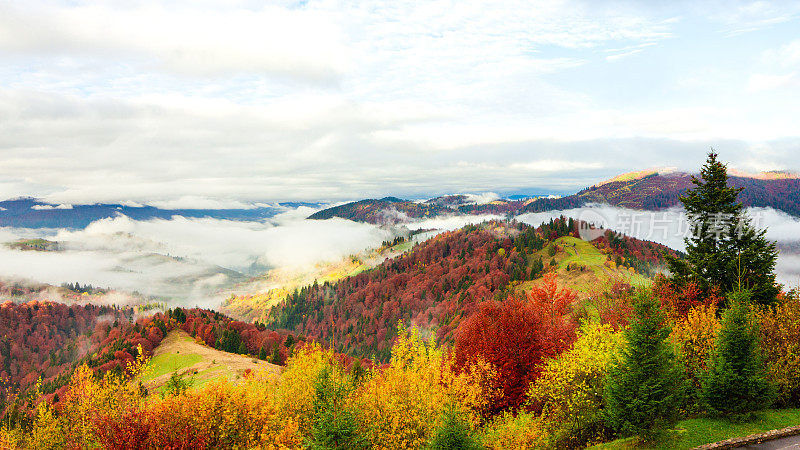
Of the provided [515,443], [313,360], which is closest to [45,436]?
[313,360]

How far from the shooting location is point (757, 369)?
3750 centimetres

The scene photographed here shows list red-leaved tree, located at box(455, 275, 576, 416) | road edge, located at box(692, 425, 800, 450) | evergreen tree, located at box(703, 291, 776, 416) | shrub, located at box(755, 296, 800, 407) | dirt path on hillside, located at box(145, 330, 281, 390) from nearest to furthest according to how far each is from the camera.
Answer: road edge, located at box(692, 425, 800, 450) < evergreen tree, located at box(703, 291, 776, 416) < shrub, located at box(755, 296, 800, 407) < red-leaved tree, located at box(455, 275, 576, 416) < dirt path on hillside, located at box(145, 330, 281, 390)

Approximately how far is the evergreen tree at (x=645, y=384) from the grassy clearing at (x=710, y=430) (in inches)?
75.6

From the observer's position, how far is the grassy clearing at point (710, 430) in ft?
115

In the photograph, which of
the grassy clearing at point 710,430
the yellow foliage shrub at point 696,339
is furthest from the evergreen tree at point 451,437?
the yellow foliage shrub at point 696,339

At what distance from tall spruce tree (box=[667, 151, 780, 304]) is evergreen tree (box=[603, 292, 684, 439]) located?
27.2m

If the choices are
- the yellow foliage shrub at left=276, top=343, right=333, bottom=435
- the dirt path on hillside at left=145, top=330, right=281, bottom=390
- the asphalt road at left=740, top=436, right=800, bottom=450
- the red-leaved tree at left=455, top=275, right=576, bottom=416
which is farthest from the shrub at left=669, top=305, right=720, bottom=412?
the dirt path on hillside at left=145, top=330, right=281, bottom=390

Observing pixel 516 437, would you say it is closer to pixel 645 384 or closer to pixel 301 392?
pixel 645 384

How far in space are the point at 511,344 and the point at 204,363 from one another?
128 m

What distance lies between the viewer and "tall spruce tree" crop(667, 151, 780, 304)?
5206 cm

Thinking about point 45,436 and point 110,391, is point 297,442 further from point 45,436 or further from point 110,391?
point 45,436

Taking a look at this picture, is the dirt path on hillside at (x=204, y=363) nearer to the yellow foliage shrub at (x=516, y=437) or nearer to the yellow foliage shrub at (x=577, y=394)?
the yellow foliage shrub at (x=516, y=437)

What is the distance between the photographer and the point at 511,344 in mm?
54312

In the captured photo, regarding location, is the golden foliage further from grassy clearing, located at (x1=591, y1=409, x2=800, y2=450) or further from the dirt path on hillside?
the dirt path on hillside
